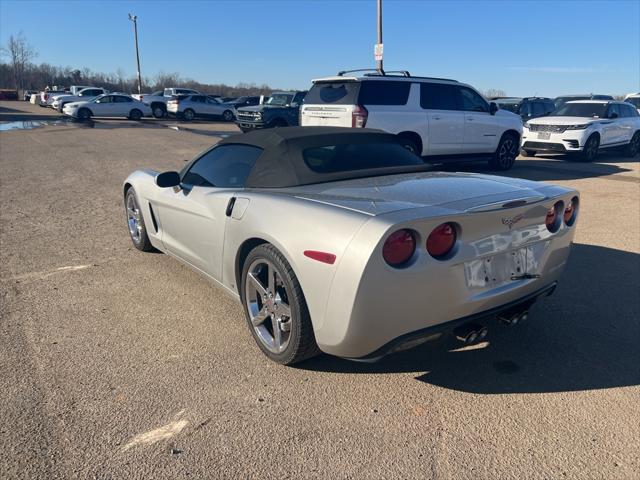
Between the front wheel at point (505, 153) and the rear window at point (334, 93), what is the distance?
3894 millimetres

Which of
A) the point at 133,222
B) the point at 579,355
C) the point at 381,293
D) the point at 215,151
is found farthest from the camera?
the point at 133,222

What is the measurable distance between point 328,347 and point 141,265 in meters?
2.90

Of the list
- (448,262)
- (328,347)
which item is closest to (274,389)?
(328,347)

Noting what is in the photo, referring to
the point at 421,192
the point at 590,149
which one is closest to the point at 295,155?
the point at 421,192

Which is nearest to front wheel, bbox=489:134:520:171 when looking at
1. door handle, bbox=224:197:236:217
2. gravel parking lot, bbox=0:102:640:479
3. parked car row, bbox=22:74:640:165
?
parked car row, bbox=22:74:640:165

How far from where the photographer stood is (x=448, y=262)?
255 centimetres

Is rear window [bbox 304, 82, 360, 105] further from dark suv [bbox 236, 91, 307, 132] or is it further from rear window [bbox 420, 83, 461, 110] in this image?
dark suv [bbox 236, 91, 307, 132]

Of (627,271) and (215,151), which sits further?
(627,271)

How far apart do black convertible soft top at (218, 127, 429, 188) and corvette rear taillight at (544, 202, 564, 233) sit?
108 cm

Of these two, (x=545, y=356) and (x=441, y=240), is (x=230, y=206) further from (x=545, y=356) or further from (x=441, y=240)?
(x=545, y=356)

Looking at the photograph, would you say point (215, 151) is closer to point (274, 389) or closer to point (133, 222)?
point (133, 222)

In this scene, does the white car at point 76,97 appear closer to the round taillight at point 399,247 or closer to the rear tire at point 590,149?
the rear tire at point 590,149

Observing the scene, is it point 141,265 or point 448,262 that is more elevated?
point 448,262

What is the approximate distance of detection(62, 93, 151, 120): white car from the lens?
29.8 metres
